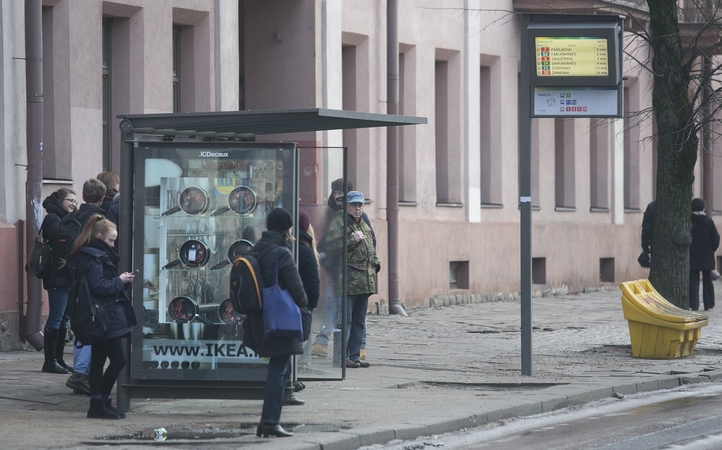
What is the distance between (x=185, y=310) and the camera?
1012cm

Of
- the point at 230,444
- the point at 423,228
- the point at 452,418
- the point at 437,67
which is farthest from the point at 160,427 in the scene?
the point at 437,67

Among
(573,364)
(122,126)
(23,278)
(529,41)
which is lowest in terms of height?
(573,364)

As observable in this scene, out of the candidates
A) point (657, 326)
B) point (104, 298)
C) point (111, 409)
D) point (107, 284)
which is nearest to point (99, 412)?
point (111, 409)

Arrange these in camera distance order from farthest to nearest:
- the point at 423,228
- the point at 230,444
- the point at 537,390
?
the point at 423,228 < the point at 537,390 < the point at 230,444

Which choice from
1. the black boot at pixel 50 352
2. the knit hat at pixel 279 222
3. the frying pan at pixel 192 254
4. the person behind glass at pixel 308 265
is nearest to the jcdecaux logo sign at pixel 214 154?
the frying pan at pixel 192 254

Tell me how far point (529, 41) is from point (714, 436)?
16.1 ft

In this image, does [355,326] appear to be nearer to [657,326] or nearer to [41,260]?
[41,260]

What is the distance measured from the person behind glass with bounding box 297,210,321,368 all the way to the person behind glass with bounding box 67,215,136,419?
1.33 metres

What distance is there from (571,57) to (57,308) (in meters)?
5.44

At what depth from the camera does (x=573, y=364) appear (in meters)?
13.6

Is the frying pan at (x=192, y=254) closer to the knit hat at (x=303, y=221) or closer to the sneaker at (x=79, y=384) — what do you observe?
the knit hat at (x=303, y=221)

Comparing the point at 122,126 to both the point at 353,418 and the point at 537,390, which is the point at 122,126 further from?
the point at 537,390

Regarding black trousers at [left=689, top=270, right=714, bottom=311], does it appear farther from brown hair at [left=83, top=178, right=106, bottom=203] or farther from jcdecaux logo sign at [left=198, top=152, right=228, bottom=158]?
jcdecaux logo sign at [left=198, top=152, right=228, bottom=158]

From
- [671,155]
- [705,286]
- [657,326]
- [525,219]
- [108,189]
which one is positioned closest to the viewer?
[108,189]
